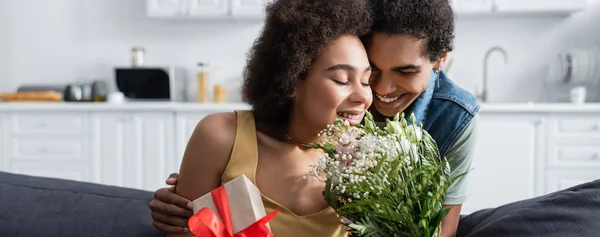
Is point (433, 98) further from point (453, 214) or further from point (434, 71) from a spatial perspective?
point (453, 214)

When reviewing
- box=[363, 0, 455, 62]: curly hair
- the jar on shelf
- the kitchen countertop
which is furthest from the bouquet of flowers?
the jar on shelf

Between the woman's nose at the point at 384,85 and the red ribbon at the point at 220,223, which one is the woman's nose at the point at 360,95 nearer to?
the woman's nose at the point at 384,85

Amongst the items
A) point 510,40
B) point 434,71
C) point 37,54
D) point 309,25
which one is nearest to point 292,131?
point 309,25

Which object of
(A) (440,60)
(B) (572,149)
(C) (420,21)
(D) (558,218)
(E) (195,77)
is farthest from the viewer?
(E) (195,77)

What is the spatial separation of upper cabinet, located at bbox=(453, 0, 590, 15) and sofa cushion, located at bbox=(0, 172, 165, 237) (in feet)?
9.65

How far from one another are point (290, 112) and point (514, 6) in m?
3.02

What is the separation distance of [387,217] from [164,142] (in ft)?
10.4

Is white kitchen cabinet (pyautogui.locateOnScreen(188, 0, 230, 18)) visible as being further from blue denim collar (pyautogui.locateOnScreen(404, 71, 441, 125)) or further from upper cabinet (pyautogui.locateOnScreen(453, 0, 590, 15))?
blue denim collar (pyautogui.locateOnScreen(404, 71, 441, 125))

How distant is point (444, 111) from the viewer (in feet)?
4.82

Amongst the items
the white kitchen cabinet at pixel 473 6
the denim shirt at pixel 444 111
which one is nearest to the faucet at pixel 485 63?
the white kitchen cabinet at pixel 473 6

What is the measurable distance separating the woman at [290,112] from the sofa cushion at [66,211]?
0.17m

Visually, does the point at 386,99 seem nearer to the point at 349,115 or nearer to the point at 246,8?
the point at 349,115

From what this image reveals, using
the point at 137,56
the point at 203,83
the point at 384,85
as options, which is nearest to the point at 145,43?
the point at 137,56

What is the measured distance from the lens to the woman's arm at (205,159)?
1189mm
